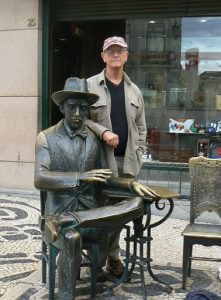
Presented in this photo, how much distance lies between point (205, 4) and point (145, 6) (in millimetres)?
964

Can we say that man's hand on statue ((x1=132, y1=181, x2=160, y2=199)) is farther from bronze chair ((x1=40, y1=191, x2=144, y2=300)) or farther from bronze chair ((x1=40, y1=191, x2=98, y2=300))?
bronze chair ((x1=40, y1=191, x2=98, y2=300))

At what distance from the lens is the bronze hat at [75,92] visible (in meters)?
3.80

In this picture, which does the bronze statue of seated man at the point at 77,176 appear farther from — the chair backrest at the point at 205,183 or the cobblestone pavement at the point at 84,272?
the chair backrest at the point at 205,183

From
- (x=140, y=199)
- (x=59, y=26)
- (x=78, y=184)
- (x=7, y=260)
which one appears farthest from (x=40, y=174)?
(x=59, y=26)

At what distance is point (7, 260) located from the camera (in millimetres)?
5086

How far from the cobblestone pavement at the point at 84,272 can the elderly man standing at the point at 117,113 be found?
305 millimetres

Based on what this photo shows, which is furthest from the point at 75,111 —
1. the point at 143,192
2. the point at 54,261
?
the point at 54,261

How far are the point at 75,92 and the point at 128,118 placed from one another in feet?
2.65

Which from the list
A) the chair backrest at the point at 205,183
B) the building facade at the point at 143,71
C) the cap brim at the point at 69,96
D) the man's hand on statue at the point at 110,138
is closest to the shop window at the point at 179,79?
the building facade at the point at 143,71

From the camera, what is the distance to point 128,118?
175 inches

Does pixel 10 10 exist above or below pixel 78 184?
above

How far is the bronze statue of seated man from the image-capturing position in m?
3.62

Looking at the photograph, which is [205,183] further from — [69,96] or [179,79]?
[179,79]

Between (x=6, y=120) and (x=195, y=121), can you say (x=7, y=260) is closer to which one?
(x=6, y=120)
